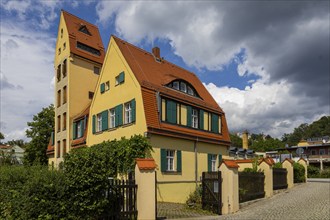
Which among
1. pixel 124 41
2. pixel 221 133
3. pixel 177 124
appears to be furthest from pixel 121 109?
pixel 221 133

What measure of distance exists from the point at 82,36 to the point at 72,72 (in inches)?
174

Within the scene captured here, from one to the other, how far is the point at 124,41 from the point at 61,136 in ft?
41.5

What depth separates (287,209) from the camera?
15.8 metres

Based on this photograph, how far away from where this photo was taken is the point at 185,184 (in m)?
23.2

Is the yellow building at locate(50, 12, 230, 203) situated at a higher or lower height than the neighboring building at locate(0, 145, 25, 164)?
higher

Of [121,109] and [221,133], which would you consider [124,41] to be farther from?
[221,133]

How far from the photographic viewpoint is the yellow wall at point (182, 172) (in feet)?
70.0

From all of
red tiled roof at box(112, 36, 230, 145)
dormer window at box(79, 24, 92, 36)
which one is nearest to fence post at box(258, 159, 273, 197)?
red tiled roof at box(112, 36, 230, 145)

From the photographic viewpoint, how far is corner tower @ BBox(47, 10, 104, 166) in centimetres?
3228

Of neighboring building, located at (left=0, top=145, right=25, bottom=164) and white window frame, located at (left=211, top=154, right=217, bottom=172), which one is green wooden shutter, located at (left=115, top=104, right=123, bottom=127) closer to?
white window frame, located at (left=211, top=154, right=217, bottom=172)

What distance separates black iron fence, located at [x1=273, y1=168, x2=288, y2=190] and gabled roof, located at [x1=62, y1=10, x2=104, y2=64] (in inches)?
770

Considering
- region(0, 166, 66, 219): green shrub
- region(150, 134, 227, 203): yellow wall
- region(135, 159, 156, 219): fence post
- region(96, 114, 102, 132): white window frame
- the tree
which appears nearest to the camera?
region(0, 166, 66, 219): green shrub

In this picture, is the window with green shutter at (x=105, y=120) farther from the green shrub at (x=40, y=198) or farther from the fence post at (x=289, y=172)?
the green shrub at (x=40, y=198)

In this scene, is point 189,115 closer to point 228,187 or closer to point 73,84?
point 228,187
